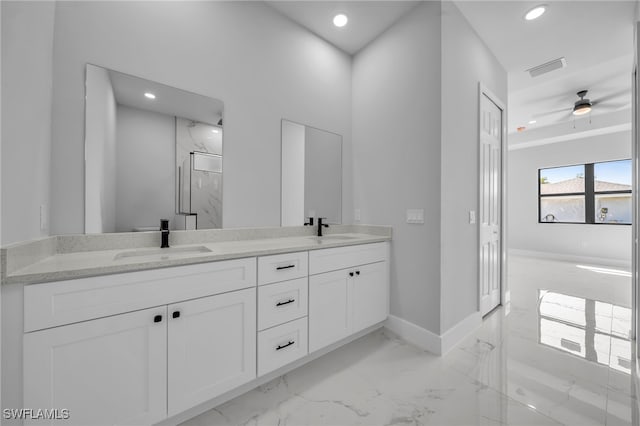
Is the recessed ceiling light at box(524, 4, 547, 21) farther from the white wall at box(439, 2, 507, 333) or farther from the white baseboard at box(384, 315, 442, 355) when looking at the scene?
the white baseboard at box(384, 315, 442, 355)

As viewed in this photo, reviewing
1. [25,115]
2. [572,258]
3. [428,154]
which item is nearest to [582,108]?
[572,258]

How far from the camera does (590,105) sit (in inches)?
154

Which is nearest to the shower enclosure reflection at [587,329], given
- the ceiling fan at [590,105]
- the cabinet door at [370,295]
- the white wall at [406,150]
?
the white wall at [406,150]

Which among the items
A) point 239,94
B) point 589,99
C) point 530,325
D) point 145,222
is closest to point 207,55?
point 239,94

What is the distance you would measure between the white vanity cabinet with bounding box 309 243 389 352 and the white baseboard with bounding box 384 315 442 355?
0.12 meters

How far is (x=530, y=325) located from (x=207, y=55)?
12.3 ft

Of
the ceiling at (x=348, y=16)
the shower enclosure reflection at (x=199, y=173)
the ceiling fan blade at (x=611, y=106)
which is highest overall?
the ceiling fan blade at (x=611, y=106)

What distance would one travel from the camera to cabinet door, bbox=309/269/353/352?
1.78m

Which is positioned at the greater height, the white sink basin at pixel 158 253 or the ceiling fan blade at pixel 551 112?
the ceiling fan blade at pixel 551 112

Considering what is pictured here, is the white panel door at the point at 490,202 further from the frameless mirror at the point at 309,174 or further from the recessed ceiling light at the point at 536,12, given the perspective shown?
the frameless mirror at the point at 309,174

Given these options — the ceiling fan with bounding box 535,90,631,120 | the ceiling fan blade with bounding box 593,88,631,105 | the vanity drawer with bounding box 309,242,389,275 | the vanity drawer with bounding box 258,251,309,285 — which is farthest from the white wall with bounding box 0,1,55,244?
the ceiling fan blade with bounding box 593,88,631,105

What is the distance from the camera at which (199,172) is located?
6.17ft

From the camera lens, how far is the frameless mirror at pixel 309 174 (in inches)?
91.7

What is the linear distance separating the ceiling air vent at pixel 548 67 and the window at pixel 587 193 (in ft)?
12.4
